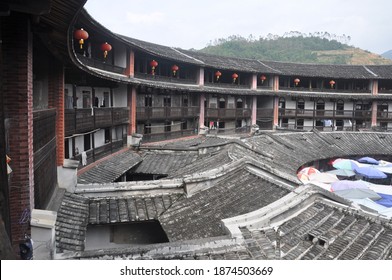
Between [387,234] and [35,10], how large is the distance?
8.13m

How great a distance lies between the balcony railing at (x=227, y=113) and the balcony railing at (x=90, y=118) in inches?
537

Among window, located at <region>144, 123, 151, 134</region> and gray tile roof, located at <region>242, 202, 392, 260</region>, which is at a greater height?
window, located at <region>144, 123, 151, 134</region>

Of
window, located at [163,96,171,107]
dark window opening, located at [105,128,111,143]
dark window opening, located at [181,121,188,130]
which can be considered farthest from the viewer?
dark window opening, located at [181,121,188,130]

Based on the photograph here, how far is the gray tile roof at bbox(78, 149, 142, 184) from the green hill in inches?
2545

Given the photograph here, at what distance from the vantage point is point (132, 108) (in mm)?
24141

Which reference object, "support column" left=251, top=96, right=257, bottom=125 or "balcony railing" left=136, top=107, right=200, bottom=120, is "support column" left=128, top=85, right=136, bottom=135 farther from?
"support column" left=251, top=96, right=257, bottom=125

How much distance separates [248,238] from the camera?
24.0 feet

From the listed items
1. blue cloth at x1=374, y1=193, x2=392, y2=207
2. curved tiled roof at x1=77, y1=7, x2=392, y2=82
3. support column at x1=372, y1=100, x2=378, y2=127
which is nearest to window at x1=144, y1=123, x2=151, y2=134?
curved tiled roof at x1=77, y1=7, x2=392, y2=82

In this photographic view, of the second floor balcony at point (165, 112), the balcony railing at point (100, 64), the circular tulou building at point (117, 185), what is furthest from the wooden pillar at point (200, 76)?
the balcony railing at point (100, 64)

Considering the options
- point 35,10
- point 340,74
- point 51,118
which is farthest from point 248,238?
point 340,74

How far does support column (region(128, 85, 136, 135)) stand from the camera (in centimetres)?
2381

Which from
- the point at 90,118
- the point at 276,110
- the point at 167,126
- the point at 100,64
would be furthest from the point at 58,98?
the point at 276,110
